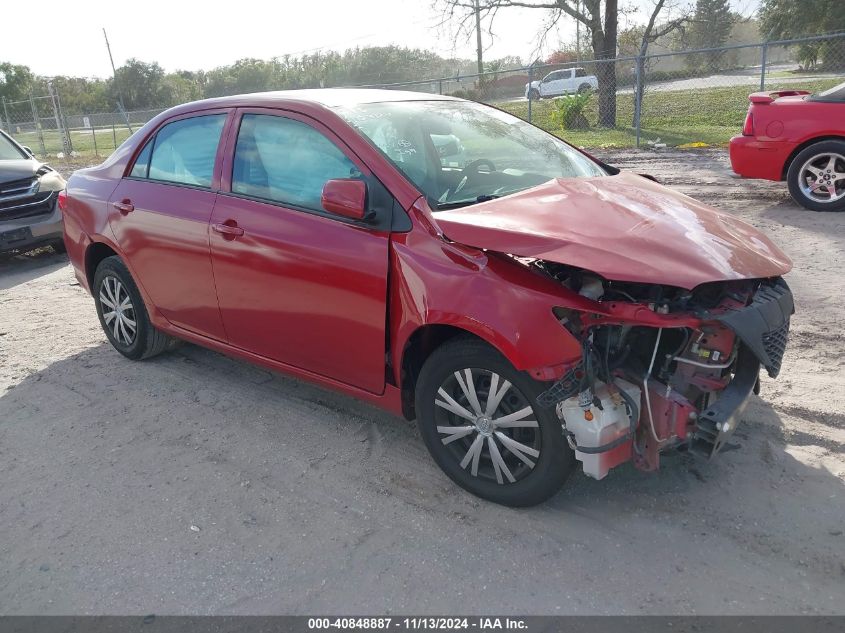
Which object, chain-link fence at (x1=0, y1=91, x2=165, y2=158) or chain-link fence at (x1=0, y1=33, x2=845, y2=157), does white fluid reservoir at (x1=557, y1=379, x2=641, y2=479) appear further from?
chain-link fence at (x1=0, y1=91, x2=165, y2=158)

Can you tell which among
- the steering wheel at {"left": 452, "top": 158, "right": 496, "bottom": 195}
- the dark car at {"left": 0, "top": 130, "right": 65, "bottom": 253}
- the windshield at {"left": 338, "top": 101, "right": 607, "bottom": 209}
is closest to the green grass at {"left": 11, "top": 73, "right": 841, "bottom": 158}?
the dark car at {"left": 0, "top": 130, "right": 65, "bottom": 253}

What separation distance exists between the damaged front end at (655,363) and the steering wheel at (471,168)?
728mm

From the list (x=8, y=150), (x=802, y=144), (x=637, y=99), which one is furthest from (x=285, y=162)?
(x=637, y=99)

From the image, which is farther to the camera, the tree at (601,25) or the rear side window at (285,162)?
the tree at (601,25)

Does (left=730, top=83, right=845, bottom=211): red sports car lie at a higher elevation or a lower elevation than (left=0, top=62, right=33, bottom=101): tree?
lower

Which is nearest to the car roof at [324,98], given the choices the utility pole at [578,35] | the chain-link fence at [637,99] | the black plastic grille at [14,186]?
the black plastic grille at [14,186]

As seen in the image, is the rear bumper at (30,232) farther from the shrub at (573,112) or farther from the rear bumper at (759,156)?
the shrub at (573,112)

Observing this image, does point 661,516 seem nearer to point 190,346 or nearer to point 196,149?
point 196,149

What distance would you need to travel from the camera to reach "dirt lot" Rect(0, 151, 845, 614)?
270cm

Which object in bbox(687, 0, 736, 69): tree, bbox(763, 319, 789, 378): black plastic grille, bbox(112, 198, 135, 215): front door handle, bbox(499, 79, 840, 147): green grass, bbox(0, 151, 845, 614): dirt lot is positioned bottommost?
bbox(0, 151, 845, 614): dirt lot

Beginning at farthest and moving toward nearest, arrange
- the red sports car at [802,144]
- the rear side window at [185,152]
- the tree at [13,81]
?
the tree at [13,81] < the red sports car at [802,144] < the rear side window at [185,152]

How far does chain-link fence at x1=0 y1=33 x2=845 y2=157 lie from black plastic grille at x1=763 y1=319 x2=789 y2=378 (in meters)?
10.6

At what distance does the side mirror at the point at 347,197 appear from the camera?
3.20m
